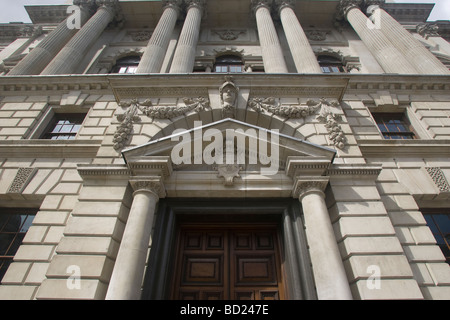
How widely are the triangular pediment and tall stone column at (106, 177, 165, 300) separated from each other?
3.17 ft

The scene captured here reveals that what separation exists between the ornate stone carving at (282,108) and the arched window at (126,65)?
10509 mm

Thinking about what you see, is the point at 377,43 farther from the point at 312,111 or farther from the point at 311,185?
the point at 311,185

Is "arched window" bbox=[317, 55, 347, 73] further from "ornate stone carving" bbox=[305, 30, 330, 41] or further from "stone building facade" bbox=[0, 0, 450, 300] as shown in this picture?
"stone building facade" bbox=[0, 0, 450, 300]

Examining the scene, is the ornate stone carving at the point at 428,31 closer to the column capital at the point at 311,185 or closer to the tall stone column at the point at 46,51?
the column capital at the point at 311,185

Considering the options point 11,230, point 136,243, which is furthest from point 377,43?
point 11,230

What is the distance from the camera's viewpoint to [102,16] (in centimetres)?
1928

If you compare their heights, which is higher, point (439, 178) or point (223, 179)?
point (439, 178)

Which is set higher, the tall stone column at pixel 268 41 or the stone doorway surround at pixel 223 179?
the tall stone column at pixel 268 41

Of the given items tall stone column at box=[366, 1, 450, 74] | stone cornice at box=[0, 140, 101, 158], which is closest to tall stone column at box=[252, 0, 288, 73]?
tall stone column at box=[366, 1, 450, 74]

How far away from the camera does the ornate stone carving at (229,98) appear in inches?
383

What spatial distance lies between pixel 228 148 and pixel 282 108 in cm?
286

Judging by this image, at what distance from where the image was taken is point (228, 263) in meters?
7.27

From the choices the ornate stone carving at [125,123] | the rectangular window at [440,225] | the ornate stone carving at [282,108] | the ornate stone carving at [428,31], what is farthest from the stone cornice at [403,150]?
the ornate stone carving at [428,31]

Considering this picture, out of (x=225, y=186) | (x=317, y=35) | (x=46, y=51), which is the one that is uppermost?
(x=317, y=35)
